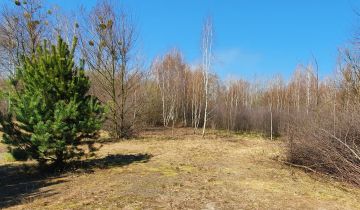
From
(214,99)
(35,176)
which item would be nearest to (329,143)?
(35,176)

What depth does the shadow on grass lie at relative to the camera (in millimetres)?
6972

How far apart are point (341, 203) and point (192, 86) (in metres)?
24.0

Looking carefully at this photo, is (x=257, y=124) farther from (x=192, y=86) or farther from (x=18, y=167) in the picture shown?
(x=18, y=167)

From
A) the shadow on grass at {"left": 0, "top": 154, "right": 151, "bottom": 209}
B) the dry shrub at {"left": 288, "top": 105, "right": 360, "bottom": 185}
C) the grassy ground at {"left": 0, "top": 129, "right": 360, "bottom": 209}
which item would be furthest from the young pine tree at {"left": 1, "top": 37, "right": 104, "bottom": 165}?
the dry shrub at {"left": 288, "top": 105, "right": 360, "bottom": 185}

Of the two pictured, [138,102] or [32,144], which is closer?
[32,144]

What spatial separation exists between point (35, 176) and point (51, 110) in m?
1.89

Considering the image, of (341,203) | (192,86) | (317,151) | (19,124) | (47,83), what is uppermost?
(192,86)

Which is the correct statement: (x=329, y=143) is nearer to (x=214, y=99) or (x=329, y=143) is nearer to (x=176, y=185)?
(x=176, y=185)

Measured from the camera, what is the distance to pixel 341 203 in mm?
6496

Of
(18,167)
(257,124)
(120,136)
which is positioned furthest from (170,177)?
(257,124)

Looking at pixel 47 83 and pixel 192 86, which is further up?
pixel 192 86

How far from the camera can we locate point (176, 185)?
7379 millimetres

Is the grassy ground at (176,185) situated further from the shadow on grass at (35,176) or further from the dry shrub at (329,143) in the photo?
the dry shrub at (329,143)

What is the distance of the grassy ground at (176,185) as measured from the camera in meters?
6.15
